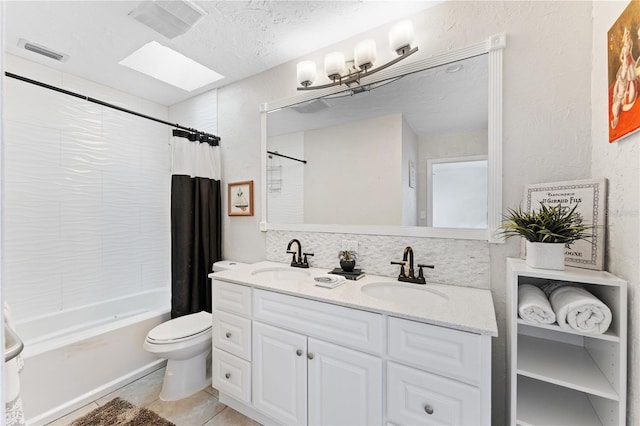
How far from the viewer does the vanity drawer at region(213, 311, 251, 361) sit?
5.17 ft

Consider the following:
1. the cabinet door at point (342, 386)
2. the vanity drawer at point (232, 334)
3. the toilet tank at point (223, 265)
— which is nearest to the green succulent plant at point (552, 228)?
the cabinet door at point (342, 386)

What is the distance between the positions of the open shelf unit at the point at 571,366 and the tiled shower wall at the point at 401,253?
0.22 metres

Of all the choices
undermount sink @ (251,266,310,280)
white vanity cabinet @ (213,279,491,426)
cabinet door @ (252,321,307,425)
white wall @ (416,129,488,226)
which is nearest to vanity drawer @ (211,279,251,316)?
white vanity cabinet @ (213,279,491,426)

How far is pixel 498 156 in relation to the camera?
53.4 inches

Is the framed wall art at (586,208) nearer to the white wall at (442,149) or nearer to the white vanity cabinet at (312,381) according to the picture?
the white wall at (442,149)

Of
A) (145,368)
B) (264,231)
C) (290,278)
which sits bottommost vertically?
(145,368)

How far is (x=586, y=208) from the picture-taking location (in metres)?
1.12

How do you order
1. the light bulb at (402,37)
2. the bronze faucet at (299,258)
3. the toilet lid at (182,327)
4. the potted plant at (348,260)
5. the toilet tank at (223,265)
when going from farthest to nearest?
the toilet tank at (223,265), the bronze faucet at (299,258), the toilet lid at (182,327), the potted plant at (348,260), the light bulb at (402,37)

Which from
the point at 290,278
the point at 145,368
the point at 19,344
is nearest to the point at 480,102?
the point at 290,278

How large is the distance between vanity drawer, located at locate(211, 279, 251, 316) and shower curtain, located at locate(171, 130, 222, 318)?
689 mm

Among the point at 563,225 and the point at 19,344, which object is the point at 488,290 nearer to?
the point at 563,225

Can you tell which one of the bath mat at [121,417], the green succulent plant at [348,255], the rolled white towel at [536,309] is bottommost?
the bath mat at [121,417]

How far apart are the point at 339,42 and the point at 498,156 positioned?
1300mm

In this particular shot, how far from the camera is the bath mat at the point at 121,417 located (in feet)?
5.19
